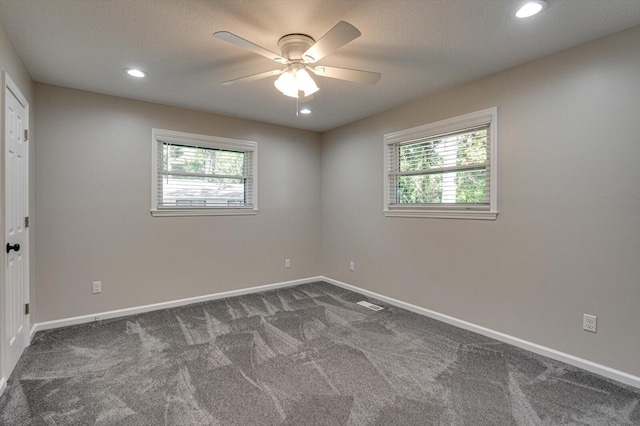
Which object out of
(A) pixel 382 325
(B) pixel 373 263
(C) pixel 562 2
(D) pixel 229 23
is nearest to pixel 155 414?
(A) pixel 382 325

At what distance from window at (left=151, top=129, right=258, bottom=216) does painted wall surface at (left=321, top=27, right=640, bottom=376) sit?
233 cm

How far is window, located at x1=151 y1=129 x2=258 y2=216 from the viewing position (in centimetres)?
380

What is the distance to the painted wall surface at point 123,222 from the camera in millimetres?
3174

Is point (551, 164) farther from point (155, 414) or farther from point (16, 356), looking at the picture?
point (16, 356)

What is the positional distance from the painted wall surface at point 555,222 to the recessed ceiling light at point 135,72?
2.87m

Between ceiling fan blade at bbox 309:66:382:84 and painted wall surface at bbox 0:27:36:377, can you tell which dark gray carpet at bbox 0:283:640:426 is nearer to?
painted wall surface at bbox 0:27:36:377

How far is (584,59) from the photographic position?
7.84 ft

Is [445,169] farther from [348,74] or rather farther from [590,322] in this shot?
[590,322]

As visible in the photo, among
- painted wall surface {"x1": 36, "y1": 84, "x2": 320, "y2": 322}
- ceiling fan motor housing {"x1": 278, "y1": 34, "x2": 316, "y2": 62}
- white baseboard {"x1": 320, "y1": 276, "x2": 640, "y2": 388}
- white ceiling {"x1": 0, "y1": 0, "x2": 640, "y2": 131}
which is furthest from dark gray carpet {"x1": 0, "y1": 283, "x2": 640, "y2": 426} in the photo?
white ceiling {"x1": 0, "y1": 0, "x2": 640, "y2": 131}

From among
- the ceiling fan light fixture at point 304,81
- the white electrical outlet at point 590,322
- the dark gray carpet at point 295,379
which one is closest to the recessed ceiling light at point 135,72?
the ceiling fan light fixture at point 304,81

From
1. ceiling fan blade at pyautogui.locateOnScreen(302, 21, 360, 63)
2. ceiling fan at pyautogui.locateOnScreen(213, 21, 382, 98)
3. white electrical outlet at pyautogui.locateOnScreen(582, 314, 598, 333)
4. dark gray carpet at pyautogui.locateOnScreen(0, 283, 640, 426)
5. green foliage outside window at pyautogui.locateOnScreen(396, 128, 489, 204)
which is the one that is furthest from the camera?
green foliage outside window at pyautogui.locateOnScreen(396, 128, 489, 204)

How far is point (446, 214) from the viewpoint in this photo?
336 centimetres

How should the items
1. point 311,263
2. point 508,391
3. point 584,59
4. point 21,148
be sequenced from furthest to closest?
point 311,263, point 21,148, point 584,59, point 508,391

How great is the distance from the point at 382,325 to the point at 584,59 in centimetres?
290
